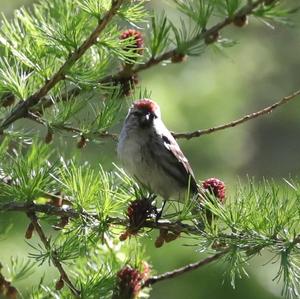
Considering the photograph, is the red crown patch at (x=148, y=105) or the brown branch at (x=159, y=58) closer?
the brown branch at (x=159, y=58)

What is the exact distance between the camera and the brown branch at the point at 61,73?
2322mm

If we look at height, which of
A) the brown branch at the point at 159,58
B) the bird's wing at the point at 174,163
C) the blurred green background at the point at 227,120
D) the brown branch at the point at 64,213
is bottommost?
the blurred green background at the point at 227,120

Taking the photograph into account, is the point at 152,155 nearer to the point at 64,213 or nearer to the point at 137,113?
the point at 137,113

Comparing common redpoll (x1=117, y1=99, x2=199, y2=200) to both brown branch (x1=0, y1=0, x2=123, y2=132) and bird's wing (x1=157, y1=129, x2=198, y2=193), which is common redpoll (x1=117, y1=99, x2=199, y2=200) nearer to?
bird's wing (x1=157, y1=129, x2=198, y2=193)

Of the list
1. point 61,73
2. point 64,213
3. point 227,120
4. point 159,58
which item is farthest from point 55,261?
point 227,120

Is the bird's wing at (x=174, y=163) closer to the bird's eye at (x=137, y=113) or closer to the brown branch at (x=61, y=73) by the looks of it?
the bird's eye at (x=137, y=113)

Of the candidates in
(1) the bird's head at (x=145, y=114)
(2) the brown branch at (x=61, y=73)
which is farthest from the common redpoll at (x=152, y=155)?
(2) the brown branch at (x=61, y=73)

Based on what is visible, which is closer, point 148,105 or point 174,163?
point 148,105

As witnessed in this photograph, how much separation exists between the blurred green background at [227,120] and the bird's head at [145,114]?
289mm

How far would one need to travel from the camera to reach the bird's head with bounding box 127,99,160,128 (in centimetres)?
323

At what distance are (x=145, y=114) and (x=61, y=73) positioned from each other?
0.93 meters

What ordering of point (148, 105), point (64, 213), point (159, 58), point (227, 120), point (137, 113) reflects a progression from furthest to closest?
point (227, 120), point (137, 113), point (148, 105), point (159, 58), point (64, 213)

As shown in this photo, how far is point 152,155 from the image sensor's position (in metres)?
3.36

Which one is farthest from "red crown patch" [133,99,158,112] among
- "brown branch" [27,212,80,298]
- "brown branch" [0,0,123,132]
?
"brown branch" [27,212,80,298]
